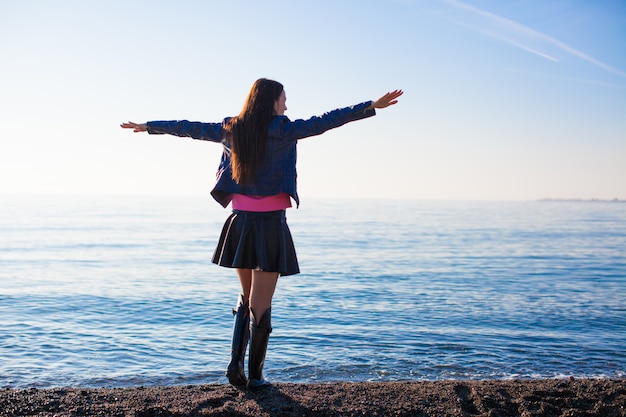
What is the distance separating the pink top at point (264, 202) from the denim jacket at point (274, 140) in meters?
0.06

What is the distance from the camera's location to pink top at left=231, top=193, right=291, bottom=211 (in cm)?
408

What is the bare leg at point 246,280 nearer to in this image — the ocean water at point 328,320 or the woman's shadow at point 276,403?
the woman's shadow at point 276,403

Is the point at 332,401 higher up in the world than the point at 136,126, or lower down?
lower down

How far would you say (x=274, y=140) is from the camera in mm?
4000

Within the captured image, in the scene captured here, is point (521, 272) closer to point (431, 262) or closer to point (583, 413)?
point (431, 262)

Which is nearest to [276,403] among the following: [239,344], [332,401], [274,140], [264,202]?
[332,401]

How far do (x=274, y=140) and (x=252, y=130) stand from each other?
161 mm

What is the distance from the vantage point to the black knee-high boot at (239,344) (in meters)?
4.27

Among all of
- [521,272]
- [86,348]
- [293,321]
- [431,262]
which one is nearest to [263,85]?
[86,348]

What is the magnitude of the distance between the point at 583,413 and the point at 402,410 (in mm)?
1184

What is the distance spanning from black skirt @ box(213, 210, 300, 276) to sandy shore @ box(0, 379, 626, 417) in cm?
88

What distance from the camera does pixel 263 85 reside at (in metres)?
4.02

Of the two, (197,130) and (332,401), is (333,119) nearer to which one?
(197,130)

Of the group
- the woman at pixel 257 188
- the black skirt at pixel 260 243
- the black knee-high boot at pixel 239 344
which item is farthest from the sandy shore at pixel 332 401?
the black skirt at pixel 260 243
